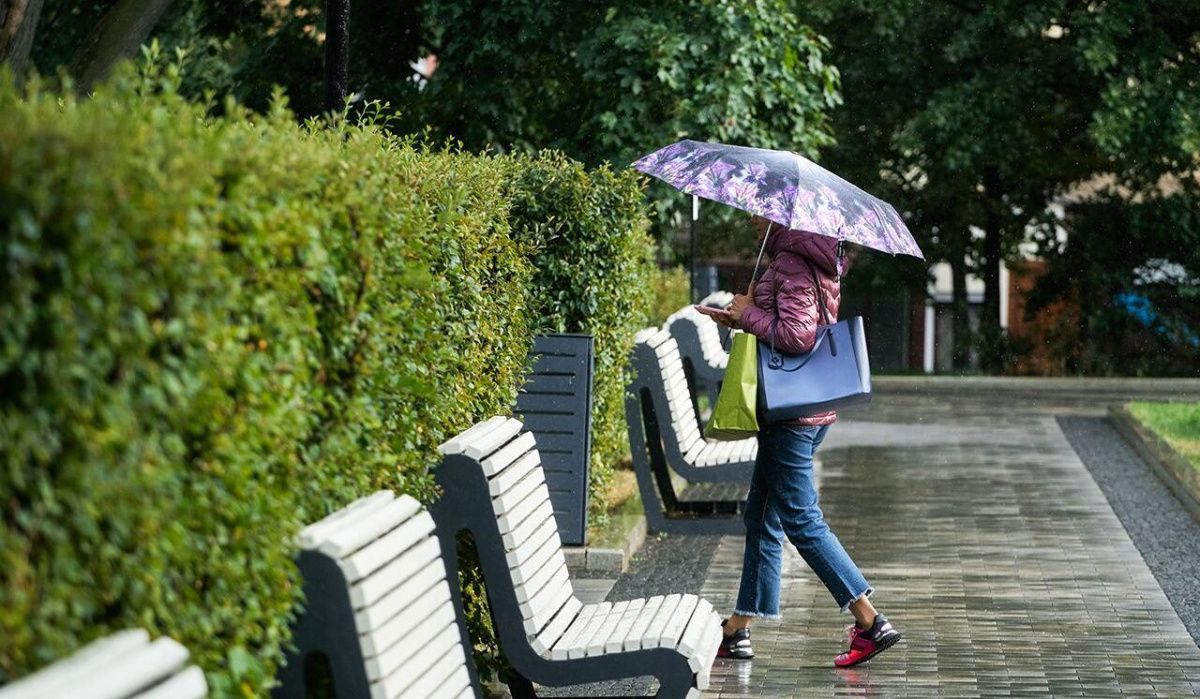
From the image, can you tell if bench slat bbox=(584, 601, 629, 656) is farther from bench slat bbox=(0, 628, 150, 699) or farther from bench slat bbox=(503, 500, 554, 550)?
bench slat bbox=(0, 628, 150, 699)

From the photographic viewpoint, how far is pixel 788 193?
696 centimetres

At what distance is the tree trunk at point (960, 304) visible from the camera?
27.8 m

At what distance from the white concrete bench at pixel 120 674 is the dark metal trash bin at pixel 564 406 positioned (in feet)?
18.6

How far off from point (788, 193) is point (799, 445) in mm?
961

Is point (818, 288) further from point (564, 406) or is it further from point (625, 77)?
point (625, 77)

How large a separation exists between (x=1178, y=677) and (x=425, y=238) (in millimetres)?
3338

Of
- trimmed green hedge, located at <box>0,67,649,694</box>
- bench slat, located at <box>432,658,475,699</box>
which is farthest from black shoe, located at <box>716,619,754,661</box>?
bench slat, located at <box>432,658,475,699</box>

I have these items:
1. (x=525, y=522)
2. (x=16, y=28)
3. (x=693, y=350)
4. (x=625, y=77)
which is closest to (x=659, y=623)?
(x=525, y=522)

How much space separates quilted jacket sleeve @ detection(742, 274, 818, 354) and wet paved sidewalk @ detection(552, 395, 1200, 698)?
1254 millimetres

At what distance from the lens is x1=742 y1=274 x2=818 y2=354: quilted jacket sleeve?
6.90m

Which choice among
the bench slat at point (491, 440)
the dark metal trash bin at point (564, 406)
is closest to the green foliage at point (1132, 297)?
the dark metal trash bin at point (564, 406)

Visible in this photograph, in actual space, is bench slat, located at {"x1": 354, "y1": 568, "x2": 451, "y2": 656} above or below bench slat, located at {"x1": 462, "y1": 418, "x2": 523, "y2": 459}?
below

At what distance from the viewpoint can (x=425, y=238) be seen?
5566 millimetres

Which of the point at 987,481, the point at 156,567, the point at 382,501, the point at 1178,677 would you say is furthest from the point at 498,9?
the point at 156,567
